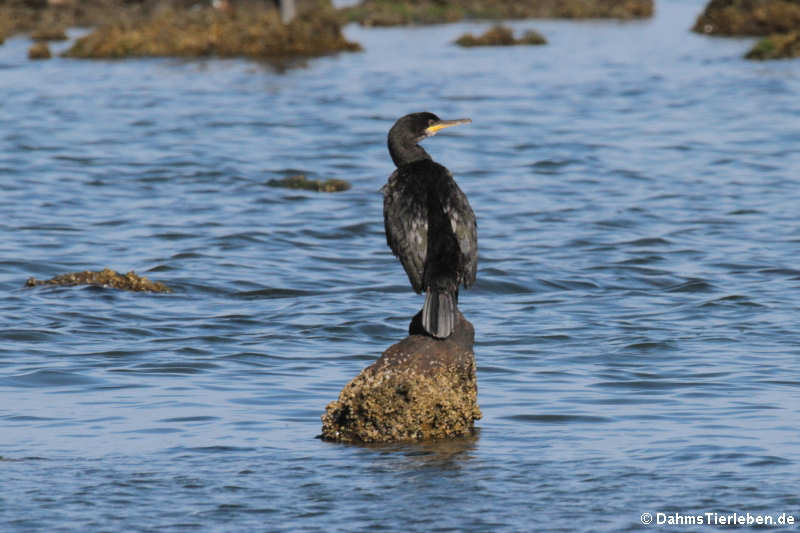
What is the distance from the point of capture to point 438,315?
8.20 meters

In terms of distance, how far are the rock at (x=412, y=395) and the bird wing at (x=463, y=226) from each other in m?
0.33

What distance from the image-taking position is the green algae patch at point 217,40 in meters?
47.9

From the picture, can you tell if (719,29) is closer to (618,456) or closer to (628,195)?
(628,195)

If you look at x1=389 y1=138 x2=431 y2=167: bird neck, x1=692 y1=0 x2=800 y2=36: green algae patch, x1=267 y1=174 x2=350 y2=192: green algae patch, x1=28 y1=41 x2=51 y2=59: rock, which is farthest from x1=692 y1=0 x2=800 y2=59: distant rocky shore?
x1=389 y1=138 x2=431 y2=167: bird neck

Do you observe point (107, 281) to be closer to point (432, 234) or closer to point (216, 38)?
point (432, 234)

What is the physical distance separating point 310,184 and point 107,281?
8640 millimetres

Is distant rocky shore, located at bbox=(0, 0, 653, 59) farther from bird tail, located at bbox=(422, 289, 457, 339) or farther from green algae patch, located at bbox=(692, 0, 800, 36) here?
bird tail, located at bbox=(422, 289, 457, 339)

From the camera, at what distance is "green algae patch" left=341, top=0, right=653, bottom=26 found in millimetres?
72000

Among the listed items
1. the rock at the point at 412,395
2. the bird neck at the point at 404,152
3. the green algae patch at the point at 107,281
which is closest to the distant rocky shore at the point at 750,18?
the green algae patch at the point at 107,281

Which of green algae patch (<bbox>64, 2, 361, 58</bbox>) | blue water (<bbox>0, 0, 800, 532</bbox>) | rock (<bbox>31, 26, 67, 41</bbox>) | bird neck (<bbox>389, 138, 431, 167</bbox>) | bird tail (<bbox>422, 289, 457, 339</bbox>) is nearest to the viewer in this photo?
blue water (<bbox>0, 0, 800, 532</bbox>)

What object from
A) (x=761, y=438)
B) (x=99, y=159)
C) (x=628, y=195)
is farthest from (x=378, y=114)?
(x=761, y=438)

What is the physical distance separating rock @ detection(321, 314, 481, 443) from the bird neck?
3.61ft

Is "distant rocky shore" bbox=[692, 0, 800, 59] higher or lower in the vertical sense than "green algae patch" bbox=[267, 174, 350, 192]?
higher

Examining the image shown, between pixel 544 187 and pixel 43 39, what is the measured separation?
36.1 metres
